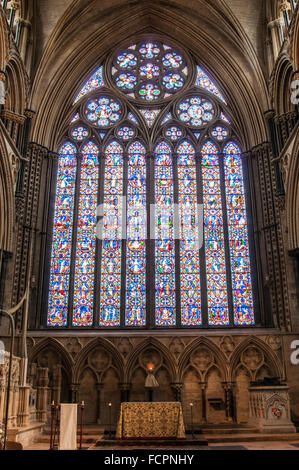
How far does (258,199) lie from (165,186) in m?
3.49

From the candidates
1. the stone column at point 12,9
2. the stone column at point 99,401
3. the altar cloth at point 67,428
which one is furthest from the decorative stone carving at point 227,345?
the stone column at point 12,9

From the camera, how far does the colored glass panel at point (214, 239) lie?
634 inches

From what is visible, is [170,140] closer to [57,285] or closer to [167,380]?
[57,285]

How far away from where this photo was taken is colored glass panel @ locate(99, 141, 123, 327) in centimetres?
1612

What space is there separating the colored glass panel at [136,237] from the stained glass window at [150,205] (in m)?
0.04

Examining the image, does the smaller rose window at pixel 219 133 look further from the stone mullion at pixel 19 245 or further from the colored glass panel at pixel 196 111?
the stone mullion at pixel 19 245

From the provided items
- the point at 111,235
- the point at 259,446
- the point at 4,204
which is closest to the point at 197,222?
the point at 111,235

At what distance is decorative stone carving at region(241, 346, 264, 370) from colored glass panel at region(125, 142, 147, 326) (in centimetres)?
349

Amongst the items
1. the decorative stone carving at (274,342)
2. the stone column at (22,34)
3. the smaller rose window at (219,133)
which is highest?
the stone column at (22,34)

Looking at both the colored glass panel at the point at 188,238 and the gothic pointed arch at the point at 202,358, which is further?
the colored glass panel at the point at 188,238

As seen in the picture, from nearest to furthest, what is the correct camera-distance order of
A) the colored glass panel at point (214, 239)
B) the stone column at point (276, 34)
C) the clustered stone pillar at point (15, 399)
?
the clustered stone pillar at point (15, 399), the colored glass panel at point (214, 239), the stone column at point (276, 34)

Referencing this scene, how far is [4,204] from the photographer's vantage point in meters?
14.6

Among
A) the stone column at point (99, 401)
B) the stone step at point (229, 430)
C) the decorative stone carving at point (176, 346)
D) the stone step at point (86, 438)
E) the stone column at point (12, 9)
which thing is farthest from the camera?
the stone column at point (12, 9)

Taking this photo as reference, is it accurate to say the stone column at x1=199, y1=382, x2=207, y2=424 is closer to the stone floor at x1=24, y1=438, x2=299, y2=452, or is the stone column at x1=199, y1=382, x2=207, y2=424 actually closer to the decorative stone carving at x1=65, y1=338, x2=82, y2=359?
the stone floor at x1=24, y1=438, x2=299, y2=452
